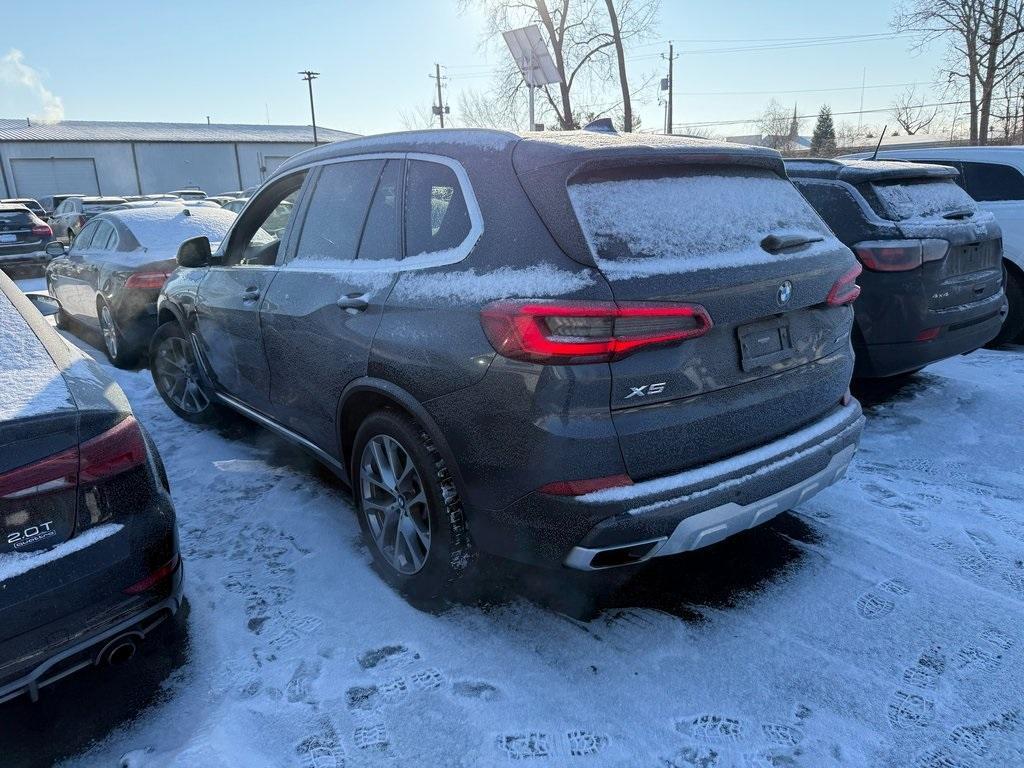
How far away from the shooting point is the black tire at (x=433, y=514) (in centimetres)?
264

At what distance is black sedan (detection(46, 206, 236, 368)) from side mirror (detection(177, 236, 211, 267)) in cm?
216

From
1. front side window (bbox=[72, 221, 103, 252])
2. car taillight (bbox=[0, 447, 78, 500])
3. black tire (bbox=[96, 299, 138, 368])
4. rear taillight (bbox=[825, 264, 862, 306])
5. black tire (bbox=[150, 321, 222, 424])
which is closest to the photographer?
car taillight (bbox=[0, 447, 78, 500])

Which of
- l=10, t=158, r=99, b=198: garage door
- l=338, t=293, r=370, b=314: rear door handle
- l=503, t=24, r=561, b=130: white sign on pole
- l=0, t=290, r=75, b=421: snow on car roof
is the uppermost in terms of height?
l=10, t=158, r=99, b=198: garage door

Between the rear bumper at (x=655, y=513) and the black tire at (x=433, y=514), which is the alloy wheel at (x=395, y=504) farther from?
the rear bumper at (x=655, y=513)

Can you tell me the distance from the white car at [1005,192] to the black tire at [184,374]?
653 cm

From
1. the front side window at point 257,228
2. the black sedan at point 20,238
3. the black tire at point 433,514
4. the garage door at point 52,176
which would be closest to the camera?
the black tire at point 433,514

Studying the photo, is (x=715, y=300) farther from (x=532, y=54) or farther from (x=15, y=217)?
(x=15, y=217)

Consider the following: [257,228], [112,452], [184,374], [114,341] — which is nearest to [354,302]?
[112,452]

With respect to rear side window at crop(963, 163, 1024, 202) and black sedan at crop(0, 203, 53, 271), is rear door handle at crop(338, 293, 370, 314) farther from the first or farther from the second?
black sedan at crop(0, 203, 53, 271)

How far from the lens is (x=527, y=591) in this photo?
3.07 meters

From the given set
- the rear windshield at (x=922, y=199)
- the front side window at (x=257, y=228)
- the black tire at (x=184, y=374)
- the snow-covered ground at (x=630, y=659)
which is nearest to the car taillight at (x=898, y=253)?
the rear windshield at (x=922, y=199)

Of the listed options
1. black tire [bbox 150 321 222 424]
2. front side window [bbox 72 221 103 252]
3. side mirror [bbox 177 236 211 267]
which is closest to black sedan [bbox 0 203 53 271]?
front side window [bbox 72 221 103 252]

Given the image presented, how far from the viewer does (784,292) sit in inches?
100.0

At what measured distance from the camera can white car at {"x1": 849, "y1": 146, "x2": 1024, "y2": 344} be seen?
21.5 ft
